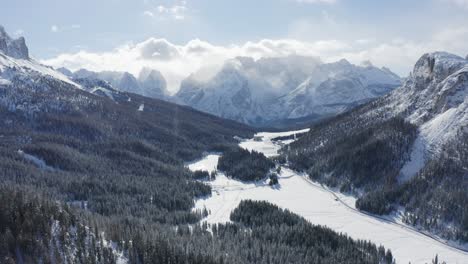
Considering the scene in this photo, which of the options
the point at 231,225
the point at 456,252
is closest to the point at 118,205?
the point at 231,225

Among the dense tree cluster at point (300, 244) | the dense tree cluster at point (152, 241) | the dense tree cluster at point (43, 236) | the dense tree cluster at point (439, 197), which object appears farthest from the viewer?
the dense tree cluster at point (439, 197)

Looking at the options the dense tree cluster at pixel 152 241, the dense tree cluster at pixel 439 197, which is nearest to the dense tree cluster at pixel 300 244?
the dense tree cluster at pixel 152 241

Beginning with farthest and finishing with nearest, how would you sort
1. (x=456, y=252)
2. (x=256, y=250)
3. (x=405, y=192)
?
(x=405, y=192) < (x=456, y=252) < (x=256, y=250)

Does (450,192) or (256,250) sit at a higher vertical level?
(450,192)

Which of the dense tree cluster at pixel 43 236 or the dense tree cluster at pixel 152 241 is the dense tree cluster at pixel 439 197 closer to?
the dense tree cluster at pixel 152 241

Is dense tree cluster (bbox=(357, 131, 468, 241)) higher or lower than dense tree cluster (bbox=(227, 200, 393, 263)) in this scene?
higher

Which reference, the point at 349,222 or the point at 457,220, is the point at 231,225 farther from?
the point at 457,220

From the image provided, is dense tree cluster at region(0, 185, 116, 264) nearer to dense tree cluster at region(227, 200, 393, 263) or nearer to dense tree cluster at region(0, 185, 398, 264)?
dense tree cluster at region(0, 185, 398, 264)

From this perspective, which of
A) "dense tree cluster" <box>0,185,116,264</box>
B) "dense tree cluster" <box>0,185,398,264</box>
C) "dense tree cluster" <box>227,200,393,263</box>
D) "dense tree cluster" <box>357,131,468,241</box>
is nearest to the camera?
"dense tree cluster" <box>0,185,116,264</box>

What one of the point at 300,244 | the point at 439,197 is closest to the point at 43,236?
the point at 300,244

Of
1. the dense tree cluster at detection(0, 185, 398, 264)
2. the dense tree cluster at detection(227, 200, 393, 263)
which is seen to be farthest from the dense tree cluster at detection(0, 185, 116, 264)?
the dense tree cluster at detection(227, 200, 393, 263)

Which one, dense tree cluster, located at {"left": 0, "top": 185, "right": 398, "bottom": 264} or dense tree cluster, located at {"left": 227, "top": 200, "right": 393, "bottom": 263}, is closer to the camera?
dense tree cluster, located at {"left": 0, "top": 185, "right": 398, "bottom": 264}
